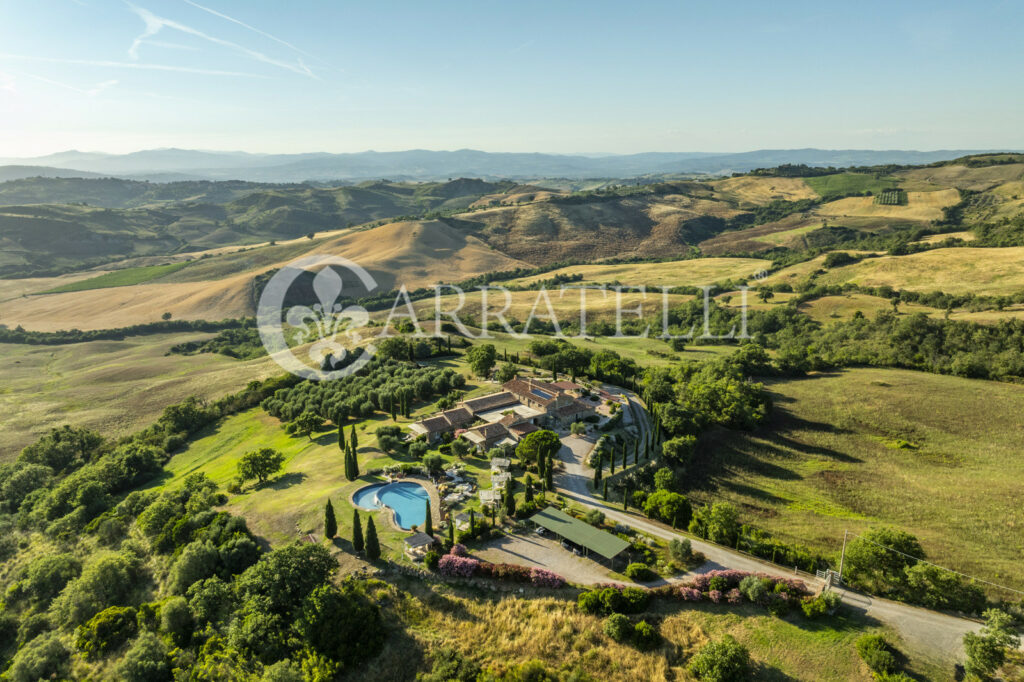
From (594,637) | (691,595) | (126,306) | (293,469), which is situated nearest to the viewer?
(594,637)

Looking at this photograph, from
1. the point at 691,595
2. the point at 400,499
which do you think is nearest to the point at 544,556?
the point at 691,595

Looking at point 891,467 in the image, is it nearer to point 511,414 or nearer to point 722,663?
point 722,663

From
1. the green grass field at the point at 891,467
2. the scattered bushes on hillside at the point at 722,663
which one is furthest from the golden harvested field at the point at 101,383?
the scattered bushes on hillside at the point at 722,663

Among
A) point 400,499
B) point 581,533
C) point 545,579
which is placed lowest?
point 400,499

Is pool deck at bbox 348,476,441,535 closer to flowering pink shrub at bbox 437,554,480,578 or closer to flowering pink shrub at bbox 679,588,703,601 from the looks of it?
flowering pink shrub at bbox 437,554,480,578

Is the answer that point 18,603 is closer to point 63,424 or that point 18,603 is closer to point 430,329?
point 63,424

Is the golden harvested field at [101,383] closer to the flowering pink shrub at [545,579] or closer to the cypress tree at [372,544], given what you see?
the cypress tree at [372,544]
